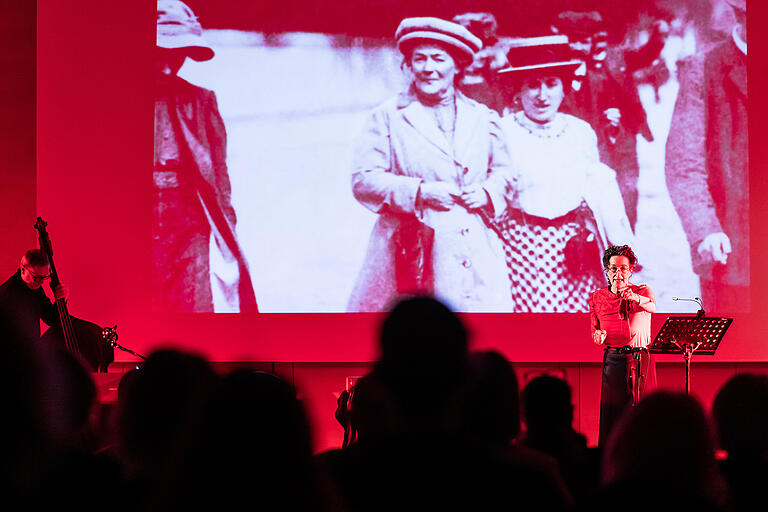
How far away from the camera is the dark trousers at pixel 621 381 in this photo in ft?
14.8

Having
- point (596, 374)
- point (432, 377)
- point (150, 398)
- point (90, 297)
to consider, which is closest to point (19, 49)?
point (90, 297)

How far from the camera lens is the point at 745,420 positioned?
1.68 meters

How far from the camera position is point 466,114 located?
18.9 ft

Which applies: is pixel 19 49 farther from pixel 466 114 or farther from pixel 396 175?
pixel 466 114

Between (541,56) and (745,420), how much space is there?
14.6 feet

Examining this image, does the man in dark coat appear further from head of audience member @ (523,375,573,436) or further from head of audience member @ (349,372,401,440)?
head of audience member @ (523,375,573,436)

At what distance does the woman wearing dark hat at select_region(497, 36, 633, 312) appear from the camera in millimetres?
5656

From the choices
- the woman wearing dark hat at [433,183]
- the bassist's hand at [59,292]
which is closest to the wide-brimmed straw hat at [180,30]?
the woman wearing dark hat at [433,183]

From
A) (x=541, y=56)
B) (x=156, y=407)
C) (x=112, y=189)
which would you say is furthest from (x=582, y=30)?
(x=156, y=407)

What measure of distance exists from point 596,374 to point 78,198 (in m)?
4.17

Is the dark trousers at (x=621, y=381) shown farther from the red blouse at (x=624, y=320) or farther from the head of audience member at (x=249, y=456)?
the head of audience member at (x=249, y=456)

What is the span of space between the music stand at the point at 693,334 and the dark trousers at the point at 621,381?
17 cm

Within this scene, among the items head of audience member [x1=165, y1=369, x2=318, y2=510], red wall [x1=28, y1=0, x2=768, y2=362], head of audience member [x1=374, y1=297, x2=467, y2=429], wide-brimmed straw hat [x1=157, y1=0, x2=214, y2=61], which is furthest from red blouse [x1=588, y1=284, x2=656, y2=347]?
head of audience member [x1=165, y1=369, x2=318, y2=510]

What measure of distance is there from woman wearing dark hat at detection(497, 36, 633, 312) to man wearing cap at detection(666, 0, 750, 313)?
1.66 ft
